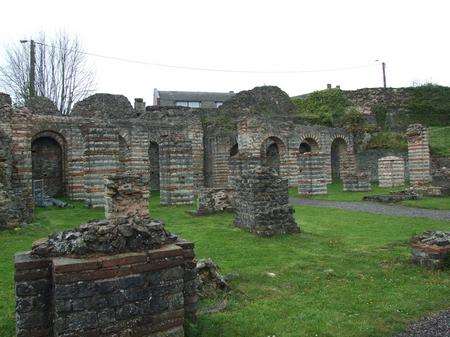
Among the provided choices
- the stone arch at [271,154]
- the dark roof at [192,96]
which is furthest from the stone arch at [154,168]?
the dark roof at [192,96]

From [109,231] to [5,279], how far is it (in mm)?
3518

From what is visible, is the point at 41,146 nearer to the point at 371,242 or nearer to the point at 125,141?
the point at 125,141

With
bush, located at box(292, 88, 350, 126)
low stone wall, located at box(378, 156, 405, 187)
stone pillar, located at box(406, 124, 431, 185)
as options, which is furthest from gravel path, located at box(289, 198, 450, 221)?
bush, located at box(292, 88, 350, 126)

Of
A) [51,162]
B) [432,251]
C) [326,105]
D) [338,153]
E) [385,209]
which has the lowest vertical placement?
[385,209]

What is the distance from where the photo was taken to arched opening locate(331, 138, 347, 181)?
31328 millimetres

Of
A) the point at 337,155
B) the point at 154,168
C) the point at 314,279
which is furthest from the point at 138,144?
the point at 314,279

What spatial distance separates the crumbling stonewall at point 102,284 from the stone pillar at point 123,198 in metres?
6.65

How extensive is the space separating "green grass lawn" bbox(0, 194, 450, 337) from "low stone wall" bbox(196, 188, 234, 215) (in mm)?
2574

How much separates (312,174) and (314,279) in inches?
596

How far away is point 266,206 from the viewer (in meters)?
10.5

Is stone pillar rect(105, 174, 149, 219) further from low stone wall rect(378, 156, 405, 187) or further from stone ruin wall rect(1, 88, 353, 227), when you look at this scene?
low stone wall rect(378, 156, 405, 187)

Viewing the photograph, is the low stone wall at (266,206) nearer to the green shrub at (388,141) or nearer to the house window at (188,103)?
the green shrub at (388,141)

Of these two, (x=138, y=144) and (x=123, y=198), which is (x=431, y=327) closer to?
(x=123, y=198)

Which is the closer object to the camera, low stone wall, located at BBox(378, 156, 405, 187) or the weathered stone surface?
the weathered stone surface
